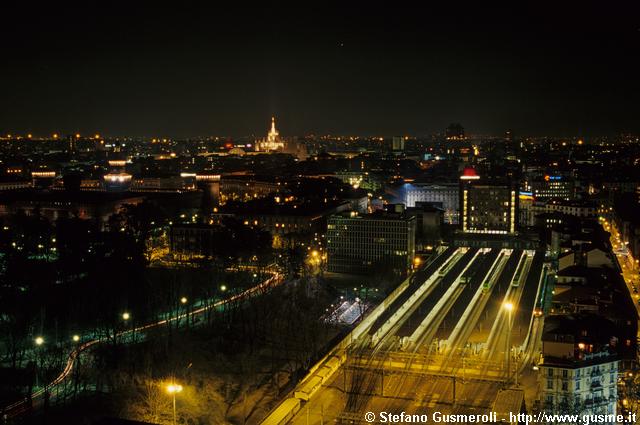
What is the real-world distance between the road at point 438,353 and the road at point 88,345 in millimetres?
3239

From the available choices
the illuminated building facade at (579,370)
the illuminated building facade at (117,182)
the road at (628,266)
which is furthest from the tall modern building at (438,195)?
the illuminated building facade at (579,370)

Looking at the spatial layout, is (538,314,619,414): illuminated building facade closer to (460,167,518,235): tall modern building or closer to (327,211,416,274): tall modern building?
(327,211,416,274): tall modern building

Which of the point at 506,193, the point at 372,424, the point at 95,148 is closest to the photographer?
the point at 372,424

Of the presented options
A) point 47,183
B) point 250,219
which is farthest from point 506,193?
point 47,183

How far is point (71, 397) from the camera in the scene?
9.42 metres

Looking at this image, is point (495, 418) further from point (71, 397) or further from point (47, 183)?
point (47, 183)

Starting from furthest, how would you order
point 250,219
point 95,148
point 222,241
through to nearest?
point 95,148, point 250,219, point 222,241

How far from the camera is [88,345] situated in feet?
37.0

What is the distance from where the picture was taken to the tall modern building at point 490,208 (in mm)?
22812

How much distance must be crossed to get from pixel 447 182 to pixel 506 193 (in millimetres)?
8101

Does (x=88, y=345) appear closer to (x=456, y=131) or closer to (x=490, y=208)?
(x=490, y=208)

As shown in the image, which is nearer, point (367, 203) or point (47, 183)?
point (367, 203)

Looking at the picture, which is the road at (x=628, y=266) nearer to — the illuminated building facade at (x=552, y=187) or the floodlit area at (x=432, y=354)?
the floodlit area at (x=432, y=354)

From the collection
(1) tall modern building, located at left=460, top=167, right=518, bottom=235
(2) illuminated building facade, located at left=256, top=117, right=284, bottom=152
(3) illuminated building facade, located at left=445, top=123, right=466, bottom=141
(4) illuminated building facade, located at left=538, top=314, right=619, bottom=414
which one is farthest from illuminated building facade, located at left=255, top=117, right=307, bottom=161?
(4) illuminated building facade, located at left=538, top=314, right=619, bottom=414
